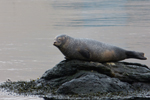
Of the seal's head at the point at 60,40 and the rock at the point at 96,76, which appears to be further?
the seal's head at the point at 60,40

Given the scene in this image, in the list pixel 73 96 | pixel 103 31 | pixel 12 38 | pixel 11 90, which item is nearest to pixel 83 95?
pixel 73 96

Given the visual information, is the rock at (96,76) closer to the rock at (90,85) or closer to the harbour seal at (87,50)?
the rock at (90,85)

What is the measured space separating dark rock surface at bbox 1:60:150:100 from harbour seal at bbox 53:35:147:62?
18cm

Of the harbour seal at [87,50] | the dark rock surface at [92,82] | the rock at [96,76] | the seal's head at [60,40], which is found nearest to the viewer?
the dark rock surface at [92,82]

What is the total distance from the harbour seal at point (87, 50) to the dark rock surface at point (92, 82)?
18 cm

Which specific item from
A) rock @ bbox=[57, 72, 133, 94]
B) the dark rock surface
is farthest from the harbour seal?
rock @ bbox=[57, 72, 133, 94]

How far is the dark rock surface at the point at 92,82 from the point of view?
29.8 ft

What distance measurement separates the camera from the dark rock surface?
357 inches

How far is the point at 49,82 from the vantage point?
33.0 ft

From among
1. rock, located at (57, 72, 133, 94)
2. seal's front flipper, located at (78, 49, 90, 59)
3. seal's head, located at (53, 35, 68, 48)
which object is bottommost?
rock, located at (57, 72, 133, 94)

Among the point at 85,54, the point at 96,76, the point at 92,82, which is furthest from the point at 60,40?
the point at 92,82

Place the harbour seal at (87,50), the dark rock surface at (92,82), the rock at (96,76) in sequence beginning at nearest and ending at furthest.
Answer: the dark rock surface at (92,82) → the rock at (96,76) → the harbour seal at (87,50)

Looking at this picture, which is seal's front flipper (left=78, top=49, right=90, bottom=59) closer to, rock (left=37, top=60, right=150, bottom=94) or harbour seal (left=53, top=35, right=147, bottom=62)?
harbour seal (left=53, top=35, right=147, bottom=62)

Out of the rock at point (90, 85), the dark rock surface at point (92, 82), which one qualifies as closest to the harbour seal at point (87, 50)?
the dark rock surface at point (92, 82)
